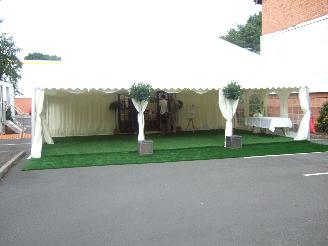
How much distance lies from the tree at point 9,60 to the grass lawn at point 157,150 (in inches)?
690

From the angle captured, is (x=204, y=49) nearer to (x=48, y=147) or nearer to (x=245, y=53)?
(x=245, y=53)

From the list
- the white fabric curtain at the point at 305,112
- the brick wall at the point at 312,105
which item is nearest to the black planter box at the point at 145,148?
the white fabric curtain at the point at 305,112

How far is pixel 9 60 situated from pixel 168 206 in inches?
1113

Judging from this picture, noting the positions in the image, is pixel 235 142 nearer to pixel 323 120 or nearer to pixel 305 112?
pixel 305 112

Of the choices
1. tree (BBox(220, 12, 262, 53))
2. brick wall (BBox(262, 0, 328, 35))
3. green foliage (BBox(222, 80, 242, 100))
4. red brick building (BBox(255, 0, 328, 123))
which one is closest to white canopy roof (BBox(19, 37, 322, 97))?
green foliage (BBox(222, 80, 242, 100))

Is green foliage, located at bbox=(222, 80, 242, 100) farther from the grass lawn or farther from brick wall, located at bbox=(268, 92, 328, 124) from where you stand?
brick wall, located at bbox=(268, 92, 328, 124)

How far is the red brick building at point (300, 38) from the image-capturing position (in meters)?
17.0

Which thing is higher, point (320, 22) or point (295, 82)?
point (320, 22)

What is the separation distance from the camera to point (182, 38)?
1529cm

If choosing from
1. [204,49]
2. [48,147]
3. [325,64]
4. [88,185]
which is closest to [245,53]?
[204,49]

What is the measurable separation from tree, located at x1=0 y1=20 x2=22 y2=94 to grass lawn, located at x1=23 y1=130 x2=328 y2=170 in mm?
17536

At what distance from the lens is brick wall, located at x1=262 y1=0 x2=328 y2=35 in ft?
58.2

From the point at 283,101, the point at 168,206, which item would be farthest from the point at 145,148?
the point at 283,101

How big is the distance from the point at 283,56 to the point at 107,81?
429 inches
